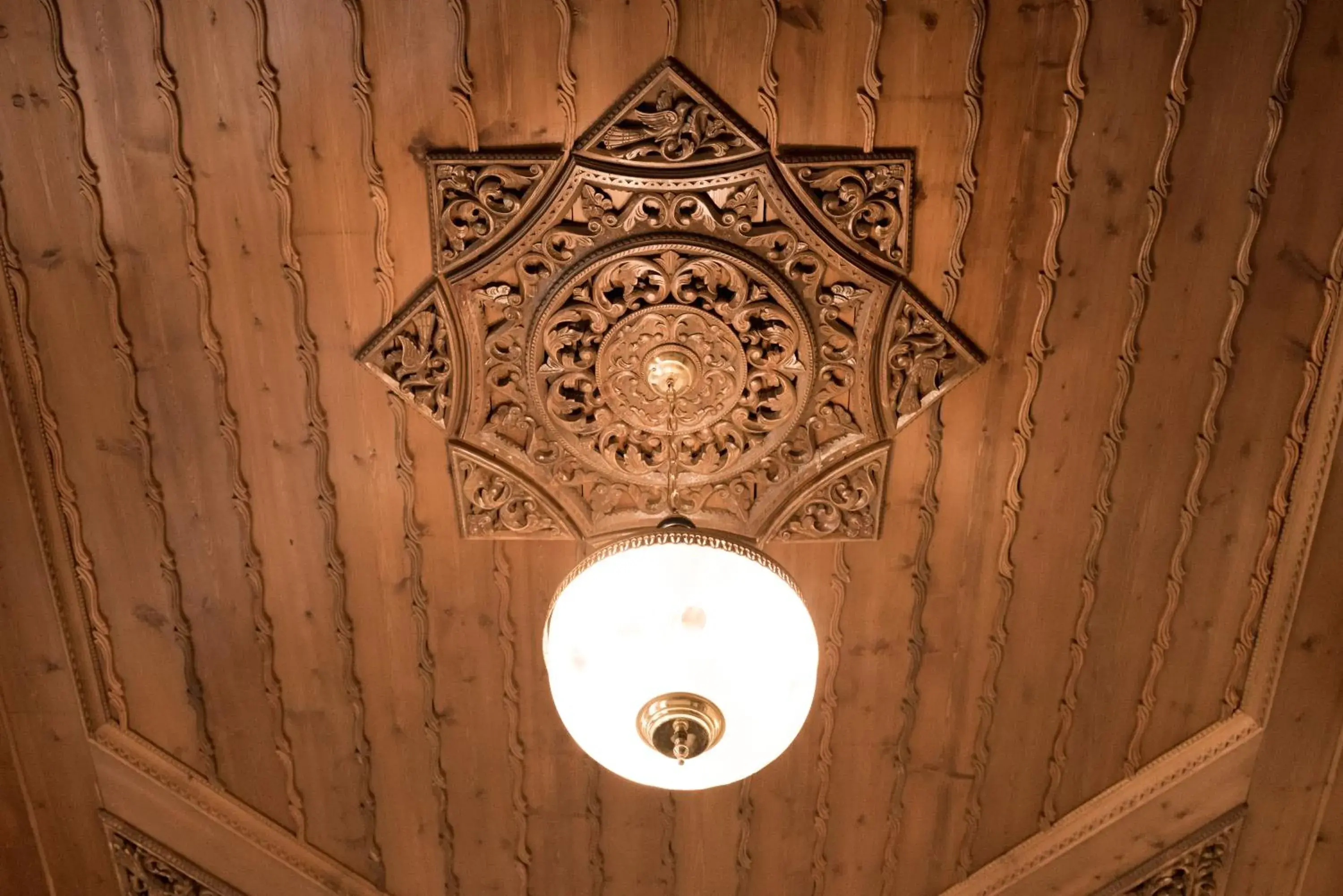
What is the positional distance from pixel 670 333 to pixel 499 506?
20.0 inches

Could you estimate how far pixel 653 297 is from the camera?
210cm

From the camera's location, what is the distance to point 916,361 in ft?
7.08

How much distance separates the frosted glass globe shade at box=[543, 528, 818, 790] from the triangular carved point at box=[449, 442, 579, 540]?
53cm

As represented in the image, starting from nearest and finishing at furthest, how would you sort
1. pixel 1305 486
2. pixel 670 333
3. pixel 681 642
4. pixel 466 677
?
pixel 681 642 < pixel 670 333 < pixel 1305 486 < pixel 466 677

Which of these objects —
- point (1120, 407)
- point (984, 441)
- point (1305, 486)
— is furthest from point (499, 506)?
point (1305, 486)

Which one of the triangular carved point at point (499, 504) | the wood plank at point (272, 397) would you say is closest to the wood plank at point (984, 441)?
the triangular carved point at point (499, 504)

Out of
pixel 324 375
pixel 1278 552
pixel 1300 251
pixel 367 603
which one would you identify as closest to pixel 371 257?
A: pixel 324 375

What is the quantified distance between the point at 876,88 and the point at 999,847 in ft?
5.82

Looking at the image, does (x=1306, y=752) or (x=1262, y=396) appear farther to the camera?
(x=1306, y=752)

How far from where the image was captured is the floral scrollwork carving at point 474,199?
1982 mm

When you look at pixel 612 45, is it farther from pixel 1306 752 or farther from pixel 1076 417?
pixel 1306 752

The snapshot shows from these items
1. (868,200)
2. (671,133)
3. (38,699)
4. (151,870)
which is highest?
(671,133)

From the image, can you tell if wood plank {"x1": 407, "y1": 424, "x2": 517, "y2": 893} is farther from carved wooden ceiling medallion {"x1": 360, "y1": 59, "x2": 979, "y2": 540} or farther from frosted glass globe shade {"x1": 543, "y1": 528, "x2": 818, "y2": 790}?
frosted glass globe shade {"x1": 543, "y1": 528, "x2": 818, "y2": 790}

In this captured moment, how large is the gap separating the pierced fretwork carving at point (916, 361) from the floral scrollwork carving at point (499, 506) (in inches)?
27.5
